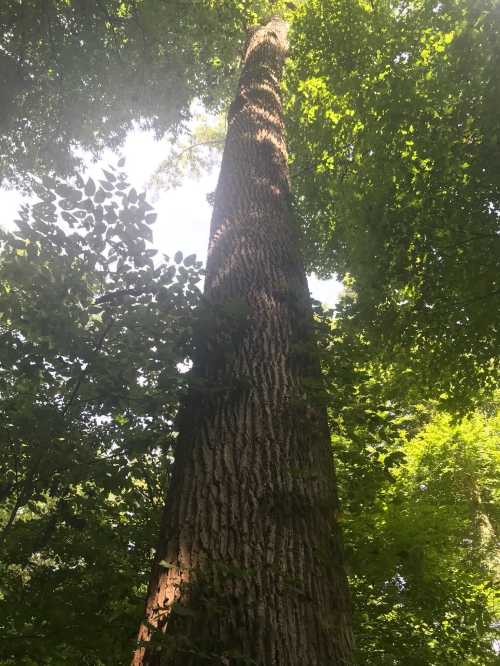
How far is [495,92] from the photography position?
465cm

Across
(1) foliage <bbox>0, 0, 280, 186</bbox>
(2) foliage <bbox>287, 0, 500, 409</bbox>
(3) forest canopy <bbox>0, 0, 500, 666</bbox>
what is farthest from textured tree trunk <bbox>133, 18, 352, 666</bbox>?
(1) foliage <bbox>0, 0, 280, 186</bbox>

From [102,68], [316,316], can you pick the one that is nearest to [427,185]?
[316,316]

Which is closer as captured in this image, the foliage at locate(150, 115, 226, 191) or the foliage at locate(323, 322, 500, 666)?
the foliage at locate(323, 322, 500, 666)

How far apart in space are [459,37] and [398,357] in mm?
3828

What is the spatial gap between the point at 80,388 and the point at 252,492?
185 cm

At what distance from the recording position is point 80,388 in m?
3.39

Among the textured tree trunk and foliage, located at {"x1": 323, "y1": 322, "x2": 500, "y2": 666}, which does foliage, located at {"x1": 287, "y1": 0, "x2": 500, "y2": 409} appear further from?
the textured tree trunk

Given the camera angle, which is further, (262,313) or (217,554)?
(262,313)

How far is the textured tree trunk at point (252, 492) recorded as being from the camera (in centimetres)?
166

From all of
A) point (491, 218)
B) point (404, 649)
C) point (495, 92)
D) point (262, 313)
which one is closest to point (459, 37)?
point (495, 92)

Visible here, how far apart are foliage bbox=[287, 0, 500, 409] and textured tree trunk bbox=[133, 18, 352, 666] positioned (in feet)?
7.38

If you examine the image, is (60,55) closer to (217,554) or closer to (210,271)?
(210,271)

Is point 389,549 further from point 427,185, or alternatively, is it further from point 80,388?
point 427,185

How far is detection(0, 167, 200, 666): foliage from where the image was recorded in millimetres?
3014
